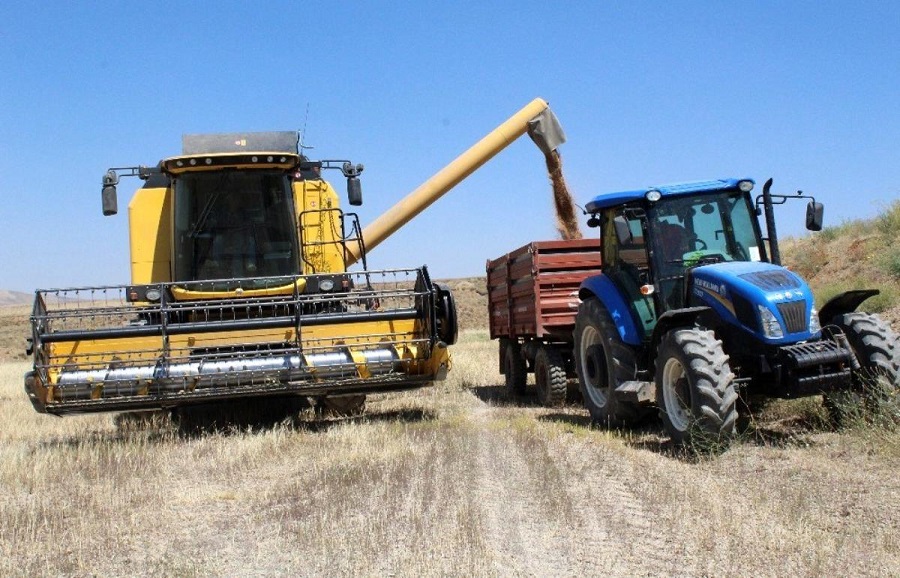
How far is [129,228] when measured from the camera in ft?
33.4

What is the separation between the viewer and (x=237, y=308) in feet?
31.2

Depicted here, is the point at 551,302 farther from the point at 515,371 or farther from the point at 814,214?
the point at 814,214

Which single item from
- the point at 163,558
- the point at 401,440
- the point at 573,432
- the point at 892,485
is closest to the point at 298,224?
the point at 401,440

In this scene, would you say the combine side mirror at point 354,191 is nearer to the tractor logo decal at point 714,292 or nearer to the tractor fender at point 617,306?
the tractor fender at point 617,306

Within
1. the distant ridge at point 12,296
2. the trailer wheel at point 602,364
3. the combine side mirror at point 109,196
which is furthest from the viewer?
the distant ridge at point 12,296

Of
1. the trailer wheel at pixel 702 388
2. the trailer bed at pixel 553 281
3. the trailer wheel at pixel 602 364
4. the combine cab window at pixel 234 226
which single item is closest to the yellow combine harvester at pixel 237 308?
the combine cab window at pixel 234 226

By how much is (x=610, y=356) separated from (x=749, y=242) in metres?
1.54

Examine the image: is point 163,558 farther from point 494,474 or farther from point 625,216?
point 625,216

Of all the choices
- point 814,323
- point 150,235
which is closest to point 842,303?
point 814,323

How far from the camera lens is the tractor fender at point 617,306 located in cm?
838

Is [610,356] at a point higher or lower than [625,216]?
lower

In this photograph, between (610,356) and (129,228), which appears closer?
(610,356)

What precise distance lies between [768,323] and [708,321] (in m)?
0.64

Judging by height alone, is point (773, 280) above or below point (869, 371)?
above
